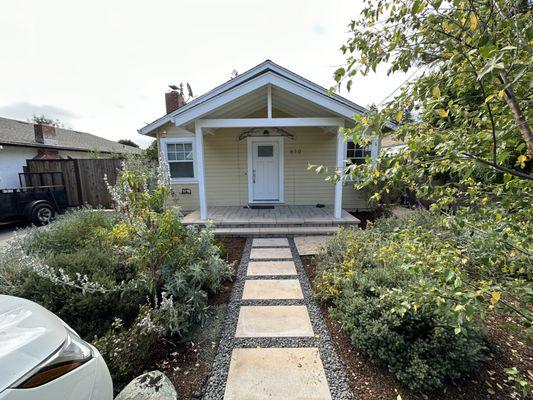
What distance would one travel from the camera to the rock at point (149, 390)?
1.71 m

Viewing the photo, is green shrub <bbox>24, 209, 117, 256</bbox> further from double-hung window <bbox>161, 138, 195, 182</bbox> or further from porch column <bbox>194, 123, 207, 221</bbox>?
double-hung window <bbox>161, 138, 195, 182</bbox>

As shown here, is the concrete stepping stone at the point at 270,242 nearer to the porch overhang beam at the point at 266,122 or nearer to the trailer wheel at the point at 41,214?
the porch overhang beam at the point at 266,122

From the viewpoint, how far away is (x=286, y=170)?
7.86 m

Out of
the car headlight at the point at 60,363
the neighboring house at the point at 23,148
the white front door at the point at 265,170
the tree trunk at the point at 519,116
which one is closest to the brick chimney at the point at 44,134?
the neighboring house at the point at 23,148

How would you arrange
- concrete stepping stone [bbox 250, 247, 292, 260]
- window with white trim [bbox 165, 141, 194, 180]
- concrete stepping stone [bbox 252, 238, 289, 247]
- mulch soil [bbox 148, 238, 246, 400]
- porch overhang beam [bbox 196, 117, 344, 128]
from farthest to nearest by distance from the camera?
1. window with white trim [bbox 165, 141, 194, 180]
2. porch overhang beam [bbox 196, 117, 344, 128]
3. concrete stepping stone [bbox 252, 238, 289, 247]
4. concrete stepping stone [bbox 250, 247, 292, 260]
5. mulch soil [bbox 148, 238, 246, 400]

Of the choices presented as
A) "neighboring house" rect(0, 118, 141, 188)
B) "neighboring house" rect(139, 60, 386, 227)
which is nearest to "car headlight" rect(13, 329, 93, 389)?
"neighboring house" rect(139, 60, 386, 227)

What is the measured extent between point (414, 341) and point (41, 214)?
10645 mm

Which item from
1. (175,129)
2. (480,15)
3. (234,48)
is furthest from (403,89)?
(175,129)

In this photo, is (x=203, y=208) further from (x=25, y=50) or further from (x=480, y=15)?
(x=480, y=15)

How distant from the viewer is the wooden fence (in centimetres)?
1024

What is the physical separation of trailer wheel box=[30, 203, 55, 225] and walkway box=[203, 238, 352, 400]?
8091mm

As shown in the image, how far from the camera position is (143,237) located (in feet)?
8.80

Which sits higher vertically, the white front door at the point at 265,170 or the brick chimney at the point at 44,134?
the brick chimney at the point at 44,134

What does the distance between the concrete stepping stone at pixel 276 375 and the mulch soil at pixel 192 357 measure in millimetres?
255
